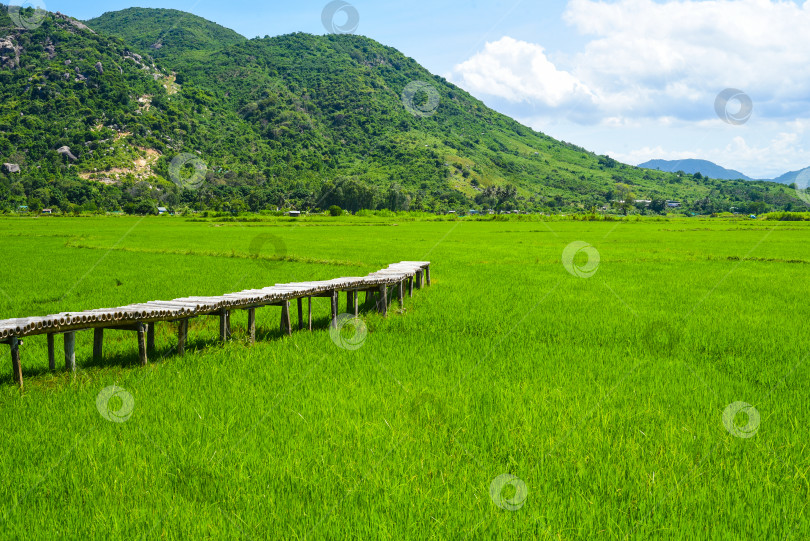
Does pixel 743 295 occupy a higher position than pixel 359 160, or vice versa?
pixel 359 160

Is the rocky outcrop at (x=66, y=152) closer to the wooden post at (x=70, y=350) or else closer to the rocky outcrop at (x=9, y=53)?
the rocky outcrop at (x=9, y=53)

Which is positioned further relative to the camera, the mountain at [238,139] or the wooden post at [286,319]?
the mountain at [238,139]

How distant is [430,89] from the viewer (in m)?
195

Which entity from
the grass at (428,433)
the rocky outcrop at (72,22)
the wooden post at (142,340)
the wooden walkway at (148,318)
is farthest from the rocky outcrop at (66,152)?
the wooden post at (142,340)

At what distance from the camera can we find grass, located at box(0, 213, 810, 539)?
120 inches

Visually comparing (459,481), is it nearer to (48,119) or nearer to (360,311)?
(360,311)

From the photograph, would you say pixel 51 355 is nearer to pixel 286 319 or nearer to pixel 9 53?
pixel 286 319

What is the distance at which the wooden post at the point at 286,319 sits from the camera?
26.3ft

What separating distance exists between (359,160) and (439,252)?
111 metres

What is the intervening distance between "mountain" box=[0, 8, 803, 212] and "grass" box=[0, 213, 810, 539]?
9005 cm

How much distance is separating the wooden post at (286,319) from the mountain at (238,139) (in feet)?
291

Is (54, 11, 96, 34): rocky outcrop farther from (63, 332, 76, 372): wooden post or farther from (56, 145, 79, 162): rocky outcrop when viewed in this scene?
(63, 332, 76, 372): wooden post

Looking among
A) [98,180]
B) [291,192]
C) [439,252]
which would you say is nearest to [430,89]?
[291,192]

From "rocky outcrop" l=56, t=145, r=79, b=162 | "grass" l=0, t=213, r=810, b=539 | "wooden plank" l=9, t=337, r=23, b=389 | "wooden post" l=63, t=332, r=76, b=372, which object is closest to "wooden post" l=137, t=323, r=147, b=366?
"grass" l=0, t=213, r=810, b=539
